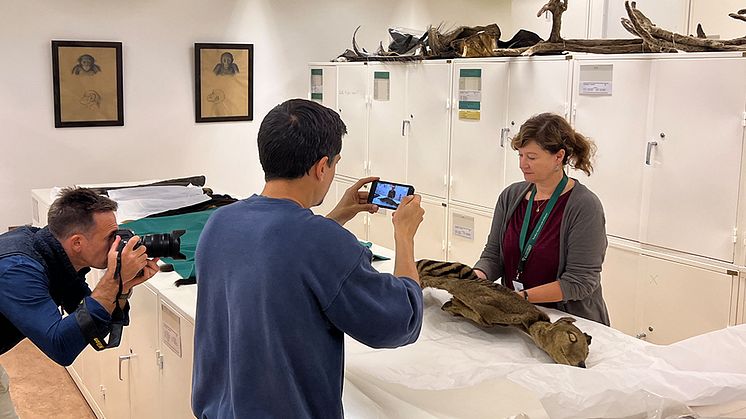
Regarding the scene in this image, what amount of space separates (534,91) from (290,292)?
323 centimetres

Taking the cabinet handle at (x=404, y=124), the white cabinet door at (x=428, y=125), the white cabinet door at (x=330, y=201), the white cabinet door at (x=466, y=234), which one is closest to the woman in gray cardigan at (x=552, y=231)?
the white cabinet door at (x=466, y=234)

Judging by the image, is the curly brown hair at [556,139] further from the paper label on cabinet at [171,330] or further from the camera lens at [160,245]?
the paper label on cabinet at [171,330]

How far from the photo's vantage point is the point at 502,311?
87.0 inches

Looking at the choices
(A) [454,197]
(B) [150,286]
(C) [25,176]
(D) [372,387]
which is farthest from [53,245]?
(C) [25,176]

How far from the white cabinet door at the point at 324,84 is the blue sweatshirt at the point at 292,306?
4.69m

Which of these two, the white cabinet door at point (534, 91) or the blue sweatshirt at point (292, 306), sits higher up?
the white cabinet door at point (534, 91)

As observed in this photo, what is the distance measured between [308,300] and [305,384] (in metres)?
0.17

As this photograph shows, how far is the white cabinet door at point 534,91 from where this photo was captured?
13.9ft

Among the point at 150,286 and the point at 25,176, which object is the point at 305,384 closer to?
the point at 150,286

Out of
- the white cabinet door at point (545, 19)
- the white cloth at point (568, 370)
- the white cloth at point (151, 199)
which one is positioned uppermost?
the white cabinet door at point (545, 19)

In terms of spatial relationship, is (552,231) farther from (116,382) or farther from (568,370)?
(116,382)

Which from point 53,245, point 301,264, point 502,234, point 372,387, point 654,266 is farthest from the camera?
point 654,266

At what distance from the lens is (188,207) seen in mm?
3951

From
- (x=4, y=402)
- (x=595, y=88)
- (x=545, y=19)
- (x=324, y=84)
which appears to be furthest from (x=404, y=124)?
(x=4, y=402)
